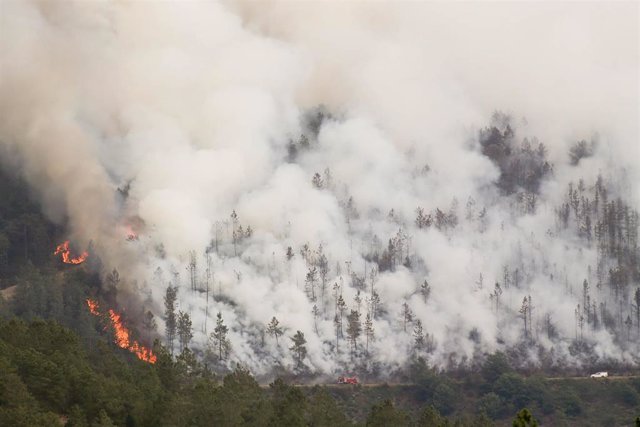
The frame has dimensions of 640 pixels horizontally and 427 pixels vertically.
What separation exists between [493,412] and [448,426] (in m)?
59.7

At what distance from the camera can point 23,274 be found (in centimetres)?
19538

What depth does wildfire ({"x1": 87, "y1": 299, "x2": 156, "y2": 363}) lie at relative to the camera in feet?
587

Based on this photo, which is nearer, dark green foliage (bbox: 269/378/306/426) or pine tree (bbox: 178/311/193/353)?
dark green foliage (bbox: 269/378/306/426)

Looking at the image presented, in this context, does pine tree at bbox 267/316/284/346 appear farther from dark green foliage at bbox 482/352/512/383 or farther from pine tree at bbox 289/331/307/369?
dark green foliage at bbox 482/352/512/383

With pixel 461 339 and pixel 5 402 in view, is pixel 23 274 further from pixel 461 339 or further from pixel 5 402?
pixel 5 402

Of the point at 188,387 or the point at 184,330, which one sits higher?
the point at 184,330

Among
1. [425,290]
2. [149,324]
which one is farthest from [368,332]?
[149,324]

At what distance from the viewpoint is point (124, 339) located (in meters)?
181

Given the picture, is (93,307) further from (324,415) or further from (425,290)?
(324,415)

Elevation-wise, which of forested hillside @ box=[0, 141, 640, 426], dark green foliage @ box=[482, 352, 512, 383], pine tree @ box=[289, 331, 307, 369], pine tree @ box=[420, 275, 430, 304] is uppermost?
pine tree @ box=[420, 275, 430, 304]

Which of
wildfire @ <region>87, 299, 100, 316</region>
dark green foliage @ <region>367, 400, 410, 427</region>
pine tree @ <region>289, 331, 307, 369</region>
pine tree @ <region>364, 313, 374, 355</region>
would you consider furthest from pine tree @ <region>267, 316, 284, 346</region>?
dark green foliage @ <region>367, 400, 410, 427</region>

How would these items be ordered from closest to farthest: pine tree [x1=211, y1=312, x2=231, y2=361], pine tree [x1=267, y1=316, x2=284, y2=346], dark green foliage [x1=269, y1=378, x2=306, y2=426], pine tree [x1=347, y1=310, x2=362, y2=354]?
dark green foliage [x1=269, y1=378, x2=306, y2=426] → pine tree [x1=211, y1=312, x2=231, y2=361] → pine tree [x1=267, y1=316, x2=284, y2=346] → pine tree [x1=347, y1=310, x2=362, y2=354]

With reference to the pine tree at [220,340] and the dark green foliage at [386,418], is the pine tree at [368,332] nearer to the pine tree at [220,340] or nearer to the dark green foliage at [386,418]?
the pine tree at [220,340]

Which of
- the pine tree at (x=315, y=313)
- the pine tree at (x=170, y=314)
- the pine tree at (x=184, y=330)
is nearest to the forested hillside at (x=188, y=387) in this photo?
the pine tree at (x=184, y=330)
